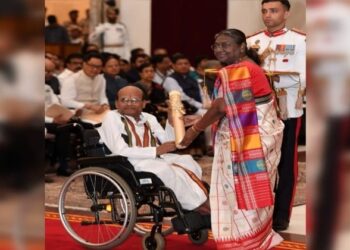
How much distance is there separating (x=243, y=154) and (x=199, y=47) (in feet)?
27.8

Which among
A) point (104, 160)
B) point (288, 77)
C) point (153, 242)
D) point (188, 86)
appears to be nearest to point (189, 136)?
point (104, 160)

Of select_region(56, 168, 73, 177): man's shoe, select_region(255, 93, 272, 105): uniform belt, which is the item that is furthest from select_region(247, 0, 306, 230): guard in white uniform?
select_region(56, 168, 73, 177): man's shoe

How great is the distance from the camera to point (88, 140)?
456 centimetres

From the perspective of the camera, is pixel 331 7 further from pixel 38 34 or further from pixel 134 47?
pixel 134 47

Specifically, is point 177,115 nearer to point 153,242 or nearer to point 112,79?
point 153,242

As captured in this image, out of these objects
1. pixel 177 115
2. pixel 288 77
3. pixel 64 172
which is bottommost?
pixel 64 172

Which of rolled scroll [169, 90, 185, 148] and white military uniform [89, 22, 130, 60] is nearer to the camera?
rolled scroll [169, 90, 185, 148]

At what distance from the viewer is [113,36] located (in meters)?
11.5

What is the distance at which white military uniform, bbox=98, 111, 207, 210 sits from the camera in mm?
4270

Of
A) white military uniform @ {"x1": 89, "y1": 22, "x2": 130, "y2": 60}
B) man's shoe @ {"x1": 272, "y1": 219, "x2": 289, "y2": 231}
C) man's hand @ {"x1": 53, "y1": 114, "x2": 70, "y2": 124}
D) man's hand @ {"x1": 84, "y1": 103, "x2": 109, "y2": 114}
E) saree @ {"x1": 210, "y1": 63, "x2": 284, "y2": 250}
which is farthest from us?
white military uniform @ {"x1": 89, "y1": 22, "x2": 130, "y2": 60}

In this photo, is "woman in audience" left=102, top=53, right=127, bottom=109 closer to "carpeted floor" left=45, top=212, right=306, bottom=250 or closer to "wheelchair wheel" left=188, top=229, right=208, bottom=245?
"carpeted floor" left=45, top=212, right=306, bottom=250

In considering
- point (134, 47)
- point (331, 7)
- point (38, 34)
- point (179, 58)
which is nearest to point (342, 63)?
point (331, 7)

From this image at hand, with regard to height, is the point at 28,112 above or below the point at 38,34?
below

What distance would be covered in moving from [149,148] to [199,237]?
615mm
